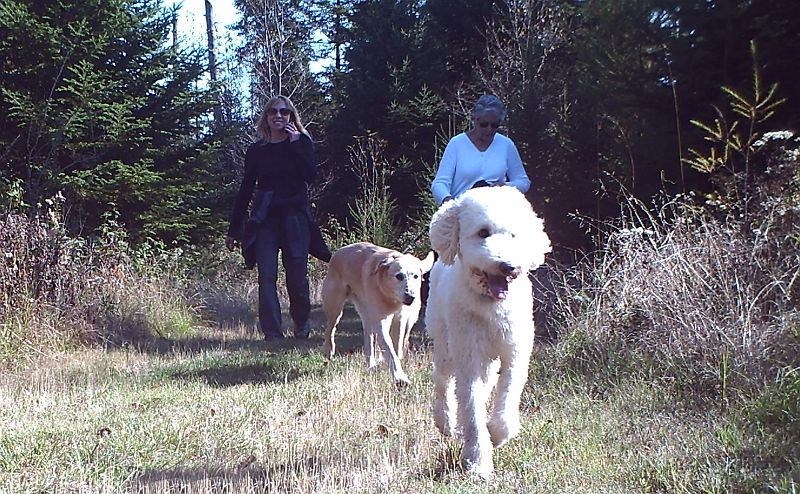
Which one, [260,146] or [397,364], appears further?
[260,146]

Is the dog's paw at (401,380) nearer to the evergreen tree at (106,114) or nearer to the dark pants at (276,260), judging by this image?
the dark pants at (276,260)

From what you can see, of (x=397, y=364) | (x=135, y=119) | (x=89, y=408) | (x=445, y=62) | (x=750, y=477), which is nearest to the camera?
(x=750, y=477)

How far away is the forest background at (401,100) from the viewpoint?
657 cm

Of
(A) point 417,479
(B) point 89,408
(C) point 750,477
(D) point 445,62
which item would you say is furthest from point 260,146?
(D) point 445,62

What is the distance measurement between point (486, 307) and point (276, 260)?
445 cm

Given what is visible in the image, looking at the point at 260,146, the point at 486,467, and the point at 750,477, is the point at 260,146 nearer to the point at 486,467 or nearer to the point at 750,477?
the point at 486,467

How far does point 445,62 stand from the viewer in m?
17.6

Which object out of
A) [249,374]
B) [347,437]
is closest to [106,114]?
[249,374]

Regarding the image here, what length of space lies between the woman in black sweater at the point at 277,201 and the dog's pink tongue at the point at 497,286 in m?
4.38

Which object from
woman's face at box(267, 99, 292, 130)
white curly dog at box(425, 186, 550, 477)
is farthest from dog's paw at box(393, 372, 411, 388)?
woman's face at box(267, 99, 292, 130)

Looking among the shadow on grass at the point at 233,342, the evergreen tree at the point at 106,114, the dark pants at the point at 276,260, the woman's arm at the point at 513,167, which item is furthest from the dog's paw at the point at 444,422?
the evergreen tree at the point at 106,114

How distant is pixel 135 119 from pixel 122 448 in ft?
35.1

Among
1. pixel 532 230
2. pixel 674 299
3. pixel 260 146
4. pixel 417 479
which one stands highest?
pixel 260 146

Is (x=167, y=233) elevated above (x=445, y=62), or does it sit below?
below
